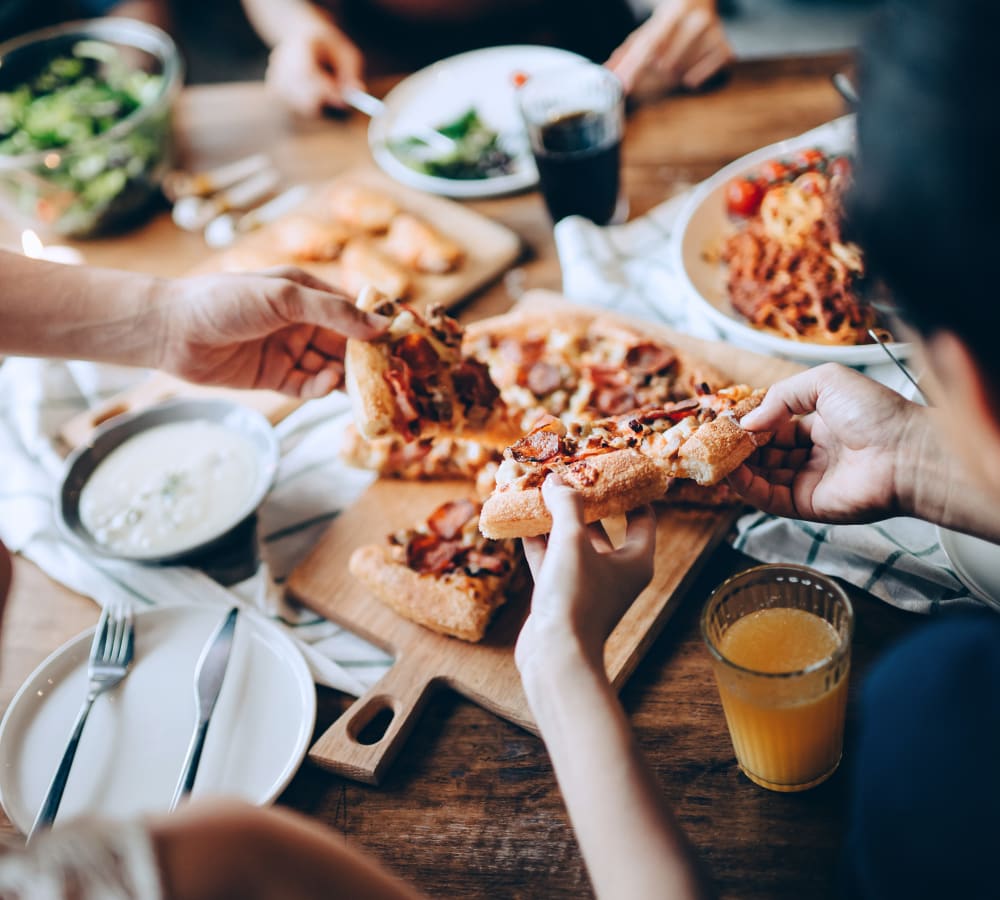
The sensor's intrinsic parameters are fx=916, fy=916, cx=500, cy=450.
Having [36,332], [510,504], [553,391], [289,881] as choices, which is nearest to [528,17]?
[553,391]

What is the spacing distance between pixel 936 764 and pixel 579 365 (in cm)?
186

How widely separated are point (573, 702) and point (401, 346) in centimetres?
143

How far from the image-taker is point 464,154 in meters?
4.01

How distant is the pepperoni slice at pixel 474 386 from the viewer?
2.73m

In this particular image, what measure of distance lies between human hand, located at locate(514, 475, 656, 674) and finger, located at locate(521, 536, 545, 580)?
0.66ft

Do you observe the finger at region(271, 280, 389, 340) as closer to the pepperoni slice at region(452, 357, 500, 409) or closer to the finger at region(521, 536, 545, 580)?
the pepperoni slice at region(452, 357, 500, 409)

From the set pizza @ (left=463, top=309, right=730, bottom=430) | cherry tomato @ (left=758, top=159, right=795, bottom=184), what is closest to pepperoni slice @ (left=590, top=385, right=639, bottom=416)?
pizza @ (left=463, top=309, right=730, bottom=430)

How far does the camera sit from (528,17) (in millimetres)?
4723

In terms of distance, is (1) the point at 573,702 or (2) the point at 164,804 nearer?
(1) the point at 573,702

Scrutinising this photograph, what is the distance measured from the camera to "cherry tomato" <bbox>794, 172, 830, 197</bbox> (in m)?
3.14

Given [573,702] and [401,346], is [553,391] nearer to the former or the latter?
[401,346]

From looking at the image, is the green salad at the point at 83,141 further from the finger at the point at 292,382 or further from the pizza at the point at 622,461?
the pizza at the point at 622,461

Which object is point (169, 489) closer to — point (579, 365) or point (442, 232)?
point (579, 365)

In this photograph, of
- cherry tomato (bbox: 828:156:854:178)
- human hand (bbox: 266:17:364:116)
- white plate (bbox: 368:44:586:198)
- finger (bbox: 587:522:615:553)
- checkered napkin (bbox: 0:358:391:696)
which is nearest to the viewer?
finger (bbox: 587:522:615:553)
